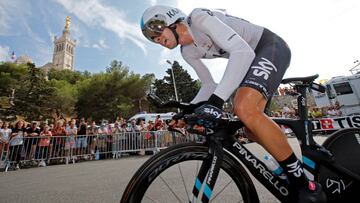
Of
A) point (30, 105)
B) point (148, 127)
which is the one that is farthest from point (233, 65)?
point (30, 105)

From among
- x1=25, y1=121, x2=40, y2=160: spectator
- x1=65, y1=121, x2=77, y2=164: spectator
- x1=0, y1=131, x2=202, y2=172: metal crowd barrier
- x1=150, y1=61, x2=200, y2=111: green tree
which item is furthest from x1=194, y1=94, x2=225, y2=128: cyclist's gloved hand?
x1=150, y1=61, x2=200, y2=111: green tree

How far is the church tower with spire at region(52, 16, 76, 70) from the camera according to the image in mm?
156637

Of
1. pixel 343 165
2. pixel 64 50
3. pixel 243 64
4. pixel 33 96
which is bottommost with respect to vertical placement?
pixel 343 165

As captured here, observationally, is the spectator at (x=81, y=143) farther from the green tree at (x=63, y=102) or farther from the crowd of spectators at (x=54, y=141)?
the green tree at (x=63, y=102)

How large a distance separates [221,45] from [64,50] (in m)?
178

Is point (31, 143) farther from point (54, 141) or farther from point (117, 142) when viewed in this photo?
point (117, 142)

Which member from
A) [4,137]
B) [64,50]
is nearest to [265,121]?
[4,137]

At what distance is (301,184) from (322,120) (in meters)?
0.74

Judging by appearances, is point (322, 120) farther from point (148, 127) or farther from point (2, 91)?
point (2, 91)

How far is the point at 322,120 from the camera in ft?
7.18

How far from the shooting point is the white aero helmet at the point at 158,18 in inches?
86.9

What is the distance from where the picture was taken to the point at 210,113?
1.54 meters

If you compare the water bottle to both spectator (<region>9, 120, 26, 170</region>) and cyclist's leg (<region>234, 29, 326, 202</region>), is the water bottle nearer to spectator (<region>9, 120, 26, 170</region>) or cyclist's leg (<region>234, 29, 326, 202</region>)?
cyclist's leg (<region>234, 29, 326, 202</region>)

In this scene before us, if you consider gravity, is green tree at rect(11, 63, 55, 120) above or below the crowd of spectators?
above
